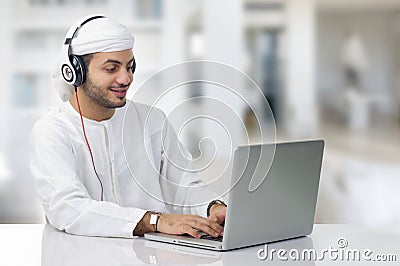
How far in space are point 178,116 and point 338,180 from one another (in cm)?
439

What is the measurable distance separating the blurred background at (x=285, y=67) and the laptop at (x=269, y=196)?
10.9ft

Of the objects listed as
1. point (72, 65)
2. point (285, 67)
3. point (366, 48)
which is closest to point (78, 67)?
point (72, 65)

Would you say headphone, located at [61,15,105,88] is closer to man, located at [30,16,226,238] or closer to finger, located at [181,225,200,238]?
man, located at [30,16,226,238]

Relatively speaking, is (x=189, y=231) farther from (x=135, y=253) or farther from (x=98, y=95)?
(x=98, y=95)

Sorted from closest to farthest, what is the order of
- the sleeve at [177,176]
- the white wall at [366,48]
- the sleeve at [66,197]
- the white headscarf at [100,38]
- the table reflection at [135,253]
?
the table reflection at [135,253]
the sleeve at [66,197]
the white headscarf at [100,38]
the sleeve at [177,176]
the white wall at [366,48]

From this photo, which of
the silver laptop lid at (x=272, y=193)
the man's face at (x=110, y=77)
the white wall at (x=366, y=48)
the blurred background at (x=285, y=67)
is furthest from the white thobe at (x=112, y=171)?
the white wall at (x=366, y=48)

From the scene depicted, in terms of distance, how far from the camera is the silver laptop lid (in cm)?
164

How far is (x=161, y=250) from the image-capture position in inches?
67.2

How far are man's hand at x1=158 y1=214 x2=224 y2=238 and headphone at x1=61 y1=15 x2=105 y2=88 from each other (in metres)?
0.47

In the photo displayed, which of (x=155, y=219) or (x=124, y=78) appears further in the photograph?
(x=124, y=78)

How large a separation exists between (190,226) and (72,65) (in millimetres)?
554

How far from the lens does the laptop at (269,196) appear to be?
165 cm

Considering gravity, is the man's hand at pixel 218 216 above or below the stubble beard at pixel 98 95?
below

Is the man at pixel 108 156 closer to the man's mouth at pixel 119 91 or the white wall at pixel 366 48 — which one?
the man's mouth at pixel 119 91
